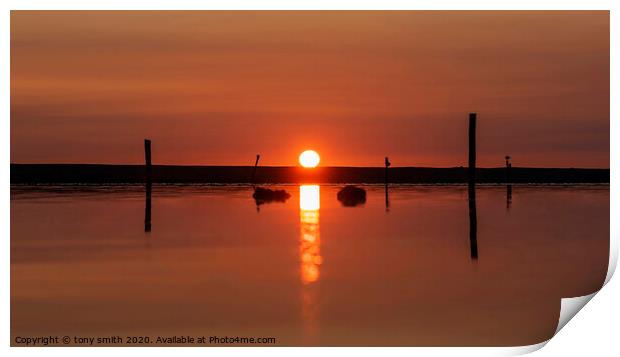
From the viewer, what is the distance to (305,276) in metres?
11.0

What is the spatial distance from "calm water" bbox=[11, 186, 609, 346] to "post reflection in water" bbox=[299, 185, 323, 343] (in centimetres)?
3

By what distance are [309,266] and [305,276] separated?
2.75 ft

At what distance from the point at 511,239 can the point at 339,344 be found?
7864 mm

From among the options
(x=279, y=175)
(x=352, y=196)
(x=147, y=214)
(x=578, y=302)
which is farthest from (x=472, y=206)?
(x=279, y=175)

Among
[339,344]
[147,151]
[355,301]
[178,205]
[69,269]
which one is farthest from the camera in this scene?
[147,151]

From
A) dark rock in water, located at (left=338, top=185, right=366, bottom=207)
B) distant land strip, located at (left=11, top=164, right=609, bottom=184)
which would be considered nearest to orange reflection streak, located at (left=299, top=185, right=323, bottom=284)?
dark rock in water, located at (left=338, top=185, right=366, bottom=207)

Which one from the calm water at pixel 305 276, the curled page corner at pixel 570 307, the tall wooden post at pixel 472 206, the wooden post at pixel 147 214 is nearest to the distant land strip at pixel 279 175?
the wooden post at pixel 147 214

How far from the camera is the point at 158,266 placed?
1194 centimetres

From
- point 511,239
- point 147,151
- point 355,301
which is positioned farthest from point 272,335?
point 147,151

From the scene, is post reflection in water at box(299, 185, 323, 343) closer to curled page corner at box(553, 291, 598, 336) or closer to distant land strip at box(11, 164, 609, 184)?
curled page corner at box(553, 291, 598, 336)

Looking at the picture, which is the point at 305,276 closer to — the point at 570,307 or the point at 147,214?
the point at 570,307
